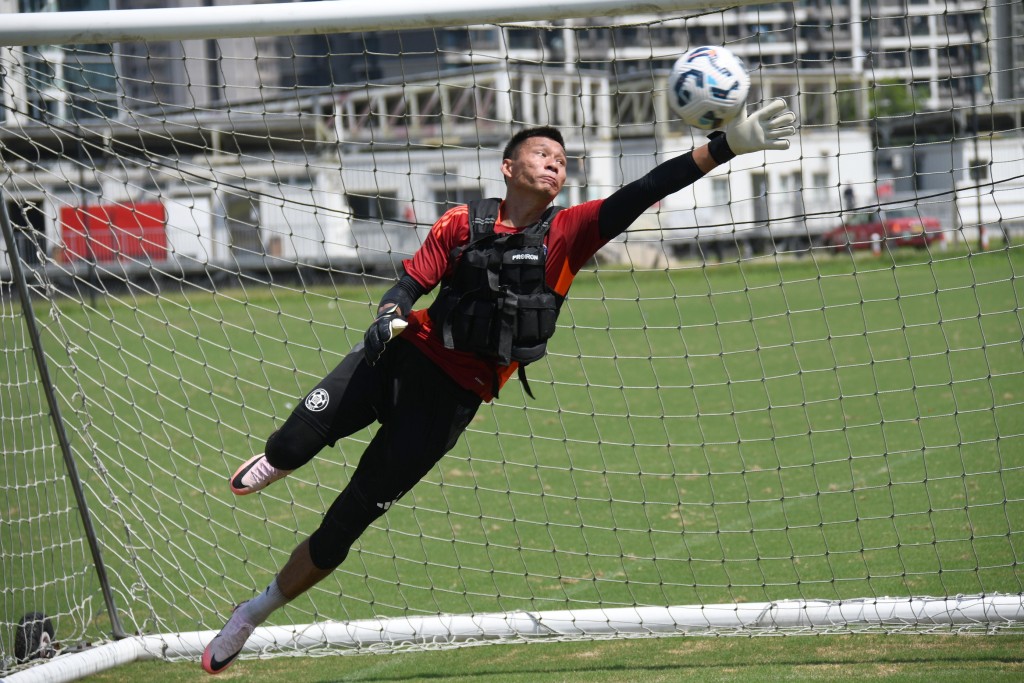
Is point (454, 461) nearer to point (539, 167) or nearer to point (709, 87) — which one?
point (539, 167)

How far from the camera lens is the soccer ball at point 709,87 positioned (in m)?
3.57

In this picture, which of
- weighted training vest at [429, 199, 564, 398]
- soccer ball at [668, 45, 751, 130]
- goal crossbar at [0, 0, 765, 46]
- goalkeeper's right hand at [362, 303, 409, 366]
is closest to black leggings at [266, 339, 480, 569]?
weighted training vest at [429, 199, 564, 398]

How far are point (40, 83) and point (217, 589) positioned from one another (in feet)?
9.85

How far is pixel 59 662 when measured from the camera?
4855 millimetres

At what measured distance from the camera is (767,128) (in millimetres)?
3545

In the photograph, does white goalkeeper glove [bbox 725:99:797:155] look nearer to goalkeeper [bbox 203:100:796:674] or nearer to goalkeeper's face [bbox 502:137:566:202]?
goalkeeper [bbox 203:100:796:674]

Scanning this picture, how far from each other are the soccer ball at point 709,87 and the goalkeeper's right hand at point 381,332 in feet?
4.16

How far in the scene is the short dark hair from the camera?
13.9 ft

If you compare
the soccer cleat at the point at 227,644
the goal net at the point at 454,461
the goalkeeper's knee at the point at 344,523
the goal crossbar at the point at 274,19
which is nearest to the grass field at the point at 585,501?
the goal net at the point at 454,461

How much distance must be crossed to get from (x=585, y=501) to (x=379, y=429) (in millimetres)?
3730

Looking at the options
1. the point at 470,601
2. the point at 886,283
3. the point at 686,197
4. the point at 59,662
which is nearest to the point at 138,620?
the point at 59,662

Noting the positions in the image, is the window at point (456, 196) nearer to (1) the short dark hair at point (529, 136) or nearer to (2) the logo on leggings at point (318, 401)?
(1) the short dark hair at point (529, 136)

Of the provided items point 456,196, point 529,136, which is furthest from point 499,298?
point 456,196

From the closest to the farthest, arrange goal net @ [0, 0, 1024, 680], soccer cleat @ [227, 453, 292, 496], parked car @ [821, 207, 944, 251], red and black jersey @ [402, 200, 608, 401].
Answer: red and black jersey @ [402, 200, 608, 401], soccer cleat @ [227, 453, 292, 496], goal net @ [0, 0, 1024, 680], parked car @ [821, 207, 944, 251]
